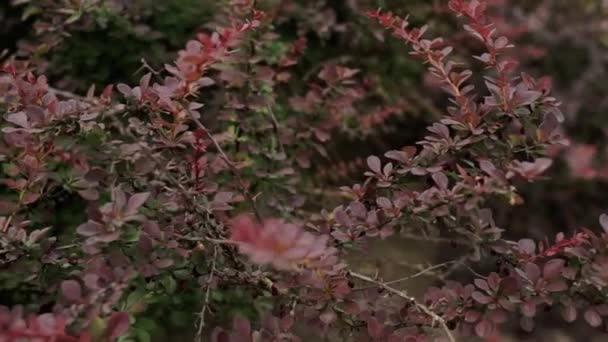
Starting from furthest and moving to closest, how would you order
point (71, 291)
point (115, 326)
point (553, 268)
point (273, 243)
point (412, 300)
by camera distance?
point (412, 300) → point (553, 268) → point (71, 291) → point (115, 326) → point (273, 243)

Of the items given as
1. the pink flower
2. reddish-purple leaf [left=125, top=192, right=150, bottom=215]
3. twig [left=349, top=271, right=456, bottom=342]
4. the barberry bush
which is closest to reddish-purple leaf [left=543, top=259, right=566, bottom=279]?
the barberry bush

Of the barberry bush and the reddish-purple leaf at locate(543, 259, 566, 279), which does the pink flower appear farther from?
the reddish-purple leaf at locate(543, 259, 566, 279)

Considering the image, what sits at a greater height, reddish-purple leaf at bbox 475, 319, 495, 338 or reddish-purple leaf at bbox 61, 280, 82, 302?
reddish-purple leaf at bbox 61, 280, 82, 302

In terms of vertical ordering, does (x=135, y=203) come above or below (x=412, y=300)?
above

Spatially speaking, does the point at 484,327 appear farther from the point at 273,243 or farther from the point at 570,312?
the point at 273,243

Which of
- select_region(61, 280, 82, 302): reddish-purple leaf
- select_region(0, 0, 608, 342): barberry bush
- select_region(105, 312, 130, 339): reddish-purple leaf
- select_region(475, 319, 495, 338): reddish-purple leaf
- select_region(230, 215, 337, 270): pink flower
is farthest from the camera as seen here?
select_region(475, 319, 495, 338): reddish-purple leaf

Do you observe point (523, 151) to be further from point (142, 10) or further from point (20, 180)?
point (142, 10)

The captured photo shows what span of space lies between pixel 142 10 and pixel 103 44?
17cm

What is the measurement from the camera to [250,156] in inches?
77.8

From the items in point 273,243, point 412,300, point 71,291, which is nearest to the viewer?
point 273,243

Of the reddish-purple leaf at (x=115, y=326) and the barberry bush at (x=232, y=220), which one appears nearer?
the reddish-purple leaf at (x=115, y=326)

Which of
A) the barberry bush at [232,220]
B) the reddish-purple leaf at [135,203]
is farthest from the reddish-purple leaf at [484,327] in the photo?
the reddish-purple leaf at [135,203]

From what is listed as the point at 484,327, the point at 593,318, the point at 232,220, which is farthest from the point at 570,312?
the point at 232,220

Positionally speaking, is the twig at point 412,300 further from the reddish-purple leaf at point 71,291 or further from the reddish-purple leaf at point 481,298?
the reddish-purple leaf at point 71,291
